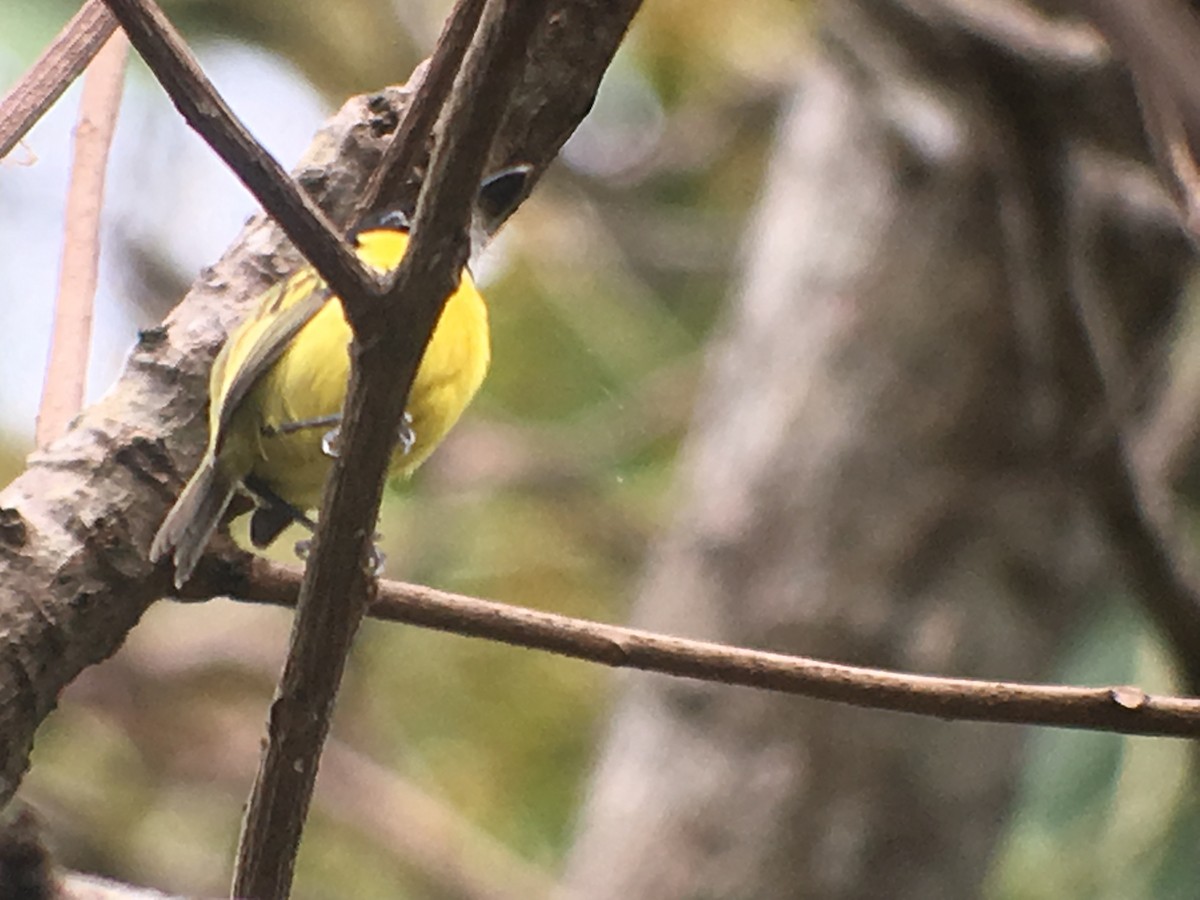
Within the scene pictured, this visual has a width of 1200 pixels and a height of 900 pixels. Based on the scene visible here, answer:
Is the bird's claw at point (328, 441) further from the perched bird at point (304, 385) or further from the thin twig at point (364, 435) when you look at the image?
the thin twig at point (364, 435)

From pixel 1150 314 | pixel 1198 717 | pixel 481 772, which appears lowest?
pixel 481 772

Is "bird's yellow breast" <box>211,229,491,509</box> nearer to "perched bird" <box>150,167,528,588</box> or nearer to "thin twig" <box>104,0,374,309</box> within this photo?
"perched bird" <box>150,167,528,588</box>

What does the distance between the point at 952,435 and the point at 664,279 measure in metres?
1.55

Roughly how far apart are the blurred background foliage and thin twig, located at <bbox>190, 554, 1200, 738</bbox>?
1594mm

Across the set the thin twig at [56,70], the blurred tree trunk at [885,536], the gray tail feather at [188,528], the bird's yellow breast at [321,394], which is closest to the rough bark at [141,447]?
the gray tail feather at [188,528]

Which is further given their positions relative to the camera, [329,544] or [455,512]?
[455,512]

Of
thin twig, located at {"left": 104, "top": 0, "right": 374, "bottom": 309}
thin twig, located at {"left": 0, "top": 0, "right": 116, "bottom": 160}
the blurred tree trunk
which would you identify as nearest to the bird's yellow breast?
thin twig, located at {"left": 0, "top": 0, "right": 116, "bottom": 160}

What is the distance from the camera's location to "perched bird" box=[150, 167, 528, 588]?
4.63 feet

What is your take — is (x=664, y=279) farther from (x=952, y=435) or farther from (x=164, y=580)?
(x=164, y=580)

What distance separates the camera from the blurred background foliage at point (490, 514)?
311 centimetres

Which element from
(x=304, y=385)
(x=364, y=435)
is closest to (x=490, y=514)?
(x=304, y=385)

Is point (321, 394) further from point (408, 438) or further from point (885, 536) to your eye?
point (885, 536)

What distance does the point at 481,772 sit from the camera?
3748 millimetres

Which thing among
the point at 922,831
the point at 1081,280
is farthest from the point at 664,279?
the point at 1081,280
